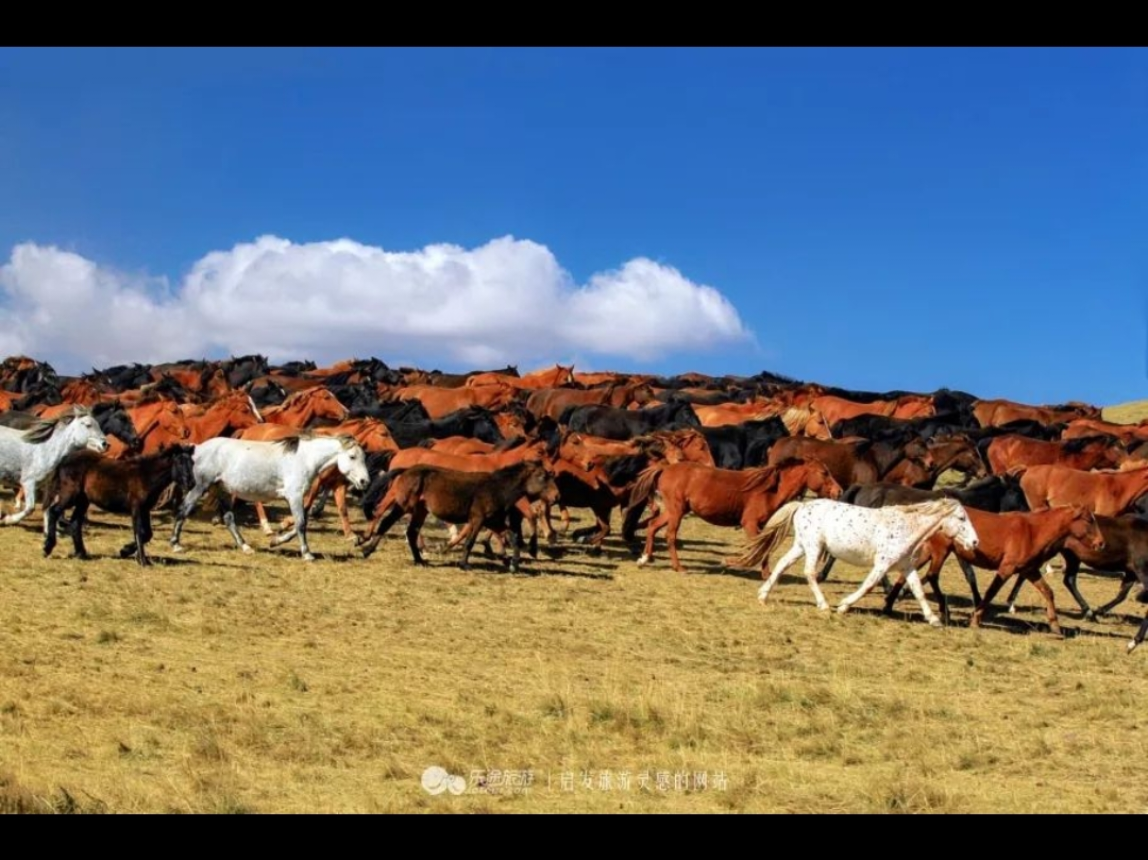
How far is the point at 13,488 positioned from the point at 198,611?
503 inches

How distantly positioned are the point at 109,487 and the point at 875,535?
401 inches

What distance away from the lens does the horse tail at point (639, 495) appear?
19.9 metres

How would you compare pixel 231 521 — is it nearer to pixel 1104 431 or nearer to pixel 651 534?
pixel 651 534

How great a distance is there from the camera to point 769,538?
17.1m

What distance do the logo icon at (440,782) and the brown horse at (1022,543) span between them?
29.8 feet

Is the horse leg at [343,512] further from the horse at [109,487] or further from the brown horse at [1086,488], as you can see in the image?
the brown horse at [1086,488]

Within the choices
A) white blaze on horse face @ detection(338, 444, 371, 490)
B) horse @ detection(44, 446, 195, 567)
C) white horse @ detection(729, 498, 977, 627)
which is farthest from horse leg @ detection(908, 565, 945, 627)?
horse @ detection(44, 446, 195, 567)

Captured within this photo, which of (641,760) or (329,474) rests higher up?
(329,474)

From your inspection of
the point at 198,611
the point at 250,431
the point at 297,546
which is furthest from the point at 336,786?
the point at 250,431

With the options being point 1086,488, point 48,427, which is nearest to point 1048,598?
point 1086,488
